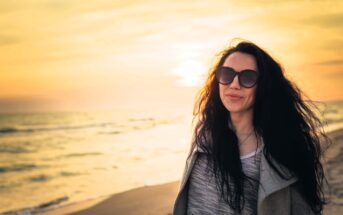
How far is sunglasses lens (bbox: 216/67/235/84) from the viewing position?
298 cm

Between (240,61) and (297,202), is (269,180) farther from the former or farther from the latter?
(240,61)

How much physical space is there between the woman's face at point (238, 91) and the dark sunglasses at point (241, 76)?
0.02m

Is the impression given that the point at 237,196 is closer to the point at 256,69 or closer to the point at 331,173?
the point at 256,69

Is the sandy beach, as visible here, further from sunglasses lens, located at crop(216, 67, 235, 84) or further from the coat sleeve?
sunglasses lens, located at crop(216, 67, 235, 84)

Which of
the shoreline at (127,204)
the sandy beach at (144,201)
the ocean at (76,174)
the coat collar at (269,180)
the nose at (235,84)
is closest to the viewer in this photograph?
the coat collar at (269,180)

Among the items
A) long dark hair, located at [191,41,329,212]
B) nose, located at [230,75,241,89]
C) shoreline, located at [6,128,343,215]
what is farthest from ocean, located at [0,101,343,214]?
nose, located at [230,75,241,89]

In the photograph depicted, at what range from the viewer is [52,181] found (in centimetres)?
1403

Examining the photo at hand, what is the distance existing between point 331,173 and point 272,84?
308 inches

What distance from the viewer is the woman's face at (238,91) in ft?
9.66

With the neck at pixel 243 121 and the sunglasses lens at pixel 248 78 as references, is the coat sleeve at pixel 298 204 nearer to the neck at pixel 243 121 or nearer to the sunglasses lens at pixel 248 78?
the neck at pixel 243 121

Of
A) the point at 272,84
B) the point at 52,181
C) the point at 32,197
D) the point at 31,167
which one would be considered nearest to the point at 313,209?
the point at 272,84

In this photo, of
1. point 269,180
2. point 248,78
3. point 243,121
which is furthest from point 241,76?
point 269,180

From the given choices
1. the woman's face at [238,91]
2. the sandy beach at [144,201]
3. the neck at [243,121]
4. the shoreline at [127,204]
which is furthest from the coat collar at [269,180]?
the shoreline at [127,204]

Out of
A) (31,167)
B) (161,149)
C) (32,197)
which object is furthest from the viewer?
(161,149)
